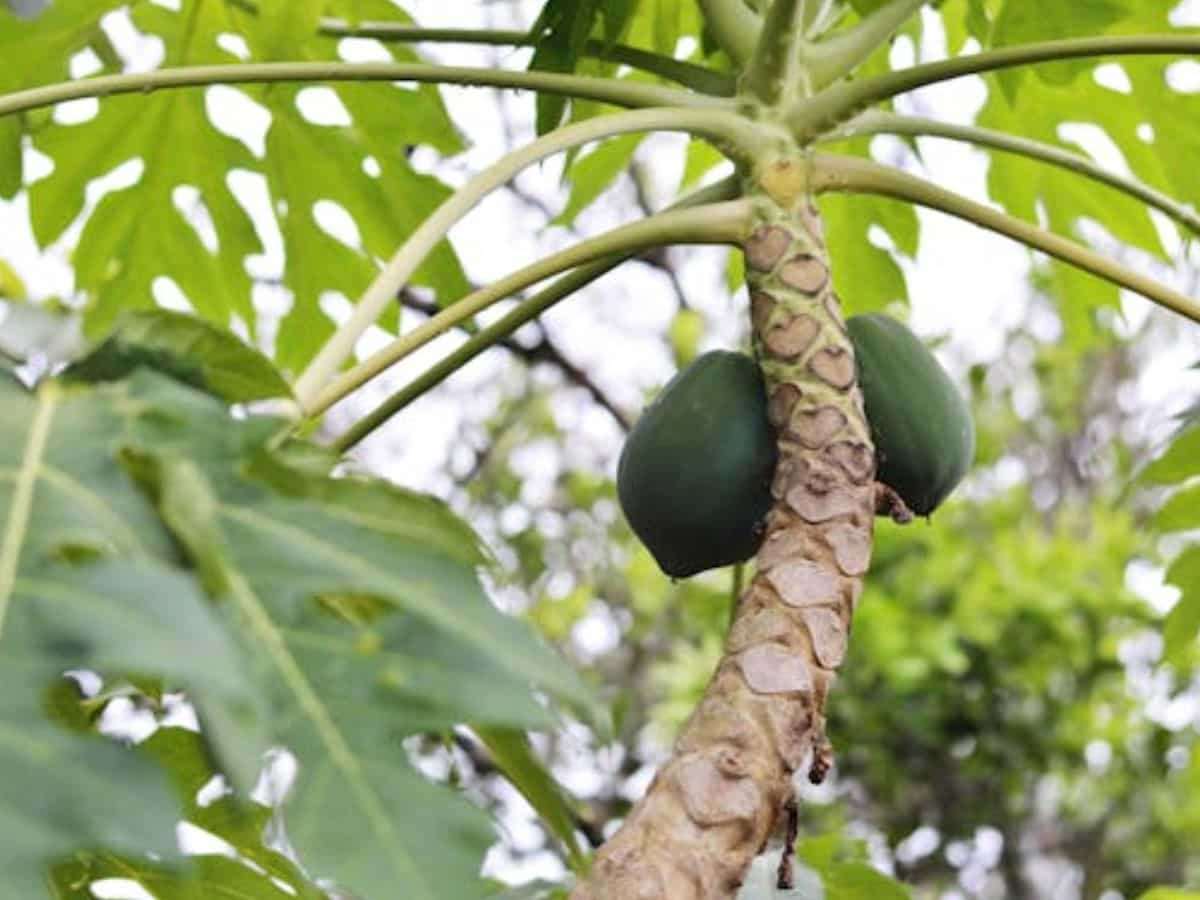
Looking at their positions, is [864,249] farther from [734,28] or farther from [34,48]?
[34,48]

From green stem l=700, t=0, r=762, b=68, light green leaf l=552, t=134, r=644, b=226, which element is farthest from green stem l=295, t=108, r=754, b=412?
light green leaf l=552, t=134, r=644, b=226

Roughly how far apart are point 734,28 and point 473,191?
419 millimetres

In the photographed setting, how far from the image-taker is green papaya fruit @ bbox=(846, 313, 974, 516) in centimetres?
167

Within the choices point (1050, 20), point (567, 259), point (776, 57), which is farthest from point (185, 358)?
point (1050, 20)

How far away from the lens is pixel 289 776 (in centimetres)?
86

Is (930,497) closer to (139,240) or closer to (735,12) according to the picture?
(735,12)

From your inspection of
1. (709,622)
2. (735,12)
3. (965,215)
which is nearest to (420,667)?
(965,215)

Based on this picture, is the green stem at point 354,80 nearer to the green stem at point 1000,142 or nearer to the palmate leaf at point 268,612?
the green stem at point 1000,142

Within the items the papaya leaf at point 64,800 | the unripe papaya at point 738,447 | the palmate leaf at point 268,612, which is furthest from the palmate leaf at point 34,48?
the papaya leaf at point 64,800

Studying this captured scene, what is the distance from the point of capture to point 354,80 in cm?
161

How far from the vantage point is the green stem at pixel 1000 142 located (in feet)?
5.66

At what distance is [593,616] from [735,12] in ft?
16.3

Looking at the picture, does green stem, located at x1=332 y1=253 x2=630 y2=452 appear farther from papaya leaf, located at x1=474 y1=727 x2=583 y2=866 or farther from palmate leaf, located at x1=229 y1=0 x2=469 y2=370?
palmate leaf, located at x1=229 y1=0 x2=469 y2=370

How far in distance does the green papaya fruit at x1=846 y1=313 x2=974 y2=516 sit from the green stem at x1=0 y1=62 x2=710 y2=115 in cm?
23
